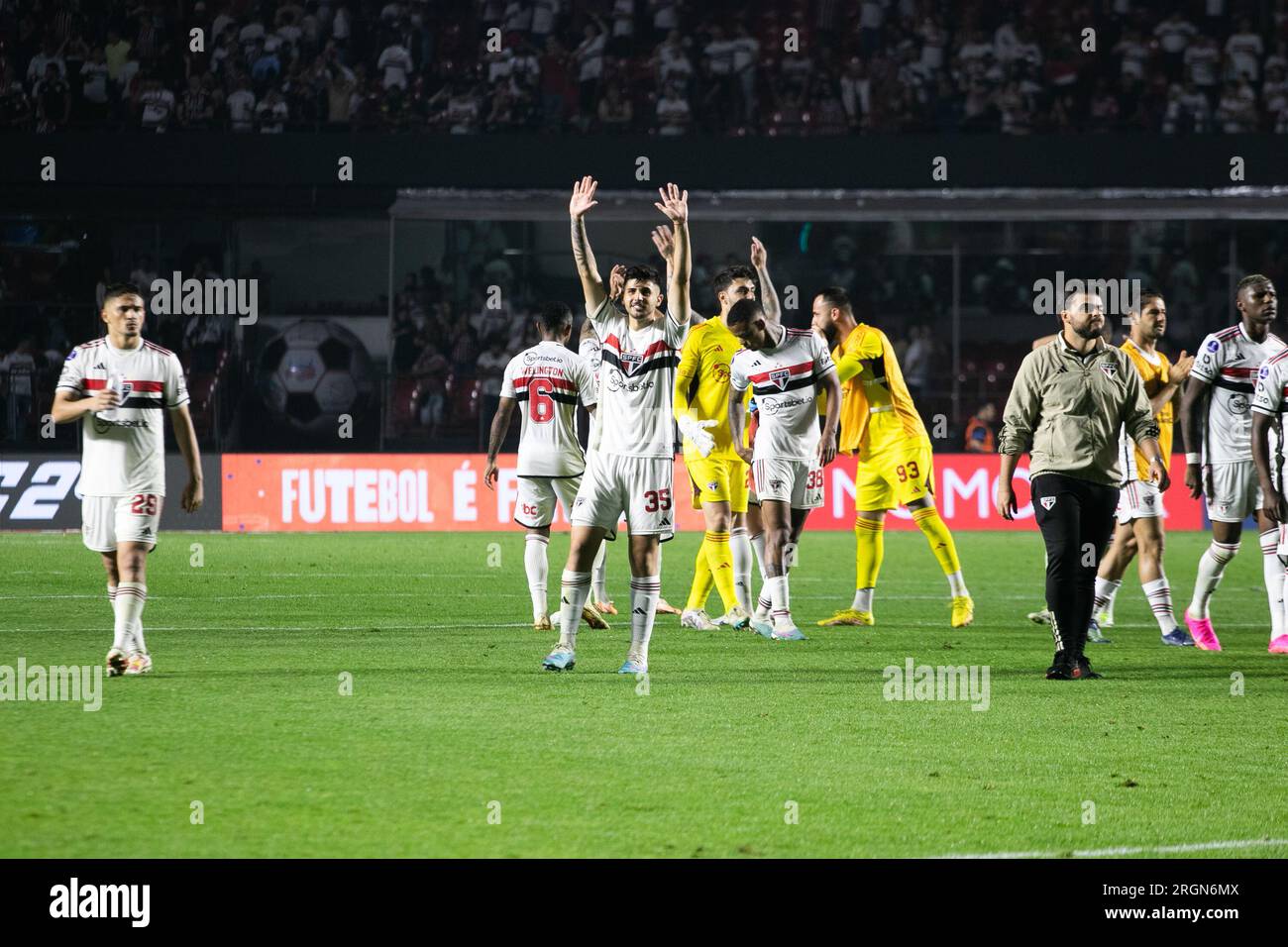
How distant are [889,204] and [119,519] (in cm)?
2042

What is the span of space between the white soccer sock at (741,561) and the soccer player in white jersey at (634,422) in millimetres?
3093

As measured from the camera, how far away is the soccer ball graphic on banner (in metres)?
26.8

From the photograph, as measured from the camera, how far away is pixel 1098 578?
473 inches

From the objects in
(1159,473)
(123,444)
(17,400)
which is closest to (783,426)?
(1159,473)

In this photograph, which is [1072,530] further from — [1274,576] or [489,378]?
[489,378]

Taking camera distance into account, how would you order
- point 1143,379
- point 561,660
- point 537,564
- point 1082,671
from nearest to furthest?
point 561,660, point 1082,671, point 537,564, point 1143,379

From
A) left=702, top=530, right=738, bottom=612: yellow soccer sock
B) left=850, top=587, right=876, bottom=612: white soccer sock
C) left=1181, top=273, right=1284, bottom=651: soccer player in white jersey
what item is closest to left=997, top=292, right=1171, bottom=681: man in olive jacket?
left=1181, top=273, right=1284, bottom=651: soccer player in white jersey

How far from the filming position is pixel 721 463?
11.7 meters

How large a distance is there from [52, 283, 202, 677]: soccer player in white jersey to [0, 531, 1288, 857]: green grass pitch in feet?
1.95

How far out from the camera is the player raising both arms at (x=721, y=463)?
1143cm

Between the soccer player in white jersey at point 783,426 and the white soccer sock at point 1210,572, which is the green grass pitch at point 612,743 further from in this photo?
the soccer player in white jersey at point 783,426

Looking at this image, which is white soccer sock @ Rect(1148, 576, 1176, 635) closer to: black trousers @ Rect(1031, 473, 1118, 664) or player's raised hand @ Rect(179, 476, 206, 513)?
black trousers @ Rect(1031, 473, 1118, 664)

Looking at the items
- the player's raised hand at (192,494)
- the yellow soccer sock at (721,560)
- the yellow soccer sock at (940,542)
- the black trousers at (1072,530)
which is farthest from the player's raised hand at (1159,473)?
the player's raised hand at (192,494)

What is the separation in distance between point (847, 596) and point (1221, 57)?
17950 millimetres
